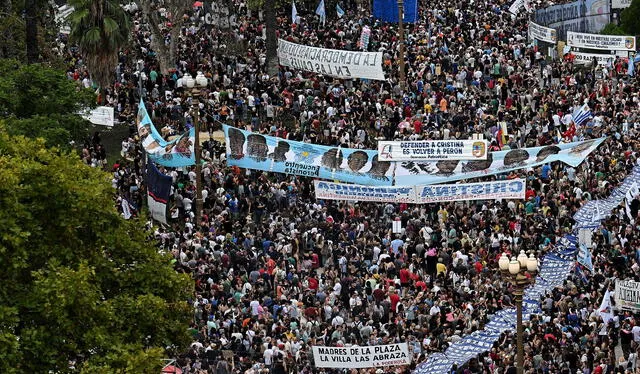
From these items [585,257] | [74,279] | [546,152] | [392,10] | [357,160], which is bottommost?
[585,257]

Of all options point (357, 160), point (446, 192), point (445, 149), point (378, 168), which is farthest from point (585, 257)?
point (357, 160)

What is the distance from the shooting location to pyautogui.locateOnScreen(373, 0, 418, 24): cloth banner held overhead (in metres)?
65.4

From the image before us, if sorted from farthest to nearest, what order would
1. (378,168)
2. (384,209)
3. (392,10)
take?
(392,10), (378,168), (384,209)

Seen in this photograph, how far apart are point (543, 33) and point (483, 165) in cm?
1311

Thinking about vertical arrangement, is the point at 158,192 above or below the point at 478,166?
below

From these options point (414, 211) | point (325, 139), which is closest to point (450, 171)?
point (414, 211)

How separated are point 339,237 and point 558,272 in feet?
22.9

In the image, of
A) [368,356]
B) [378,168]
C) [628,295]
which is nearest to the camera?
[368,356]

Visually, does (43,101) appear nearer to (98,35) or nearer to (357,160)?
(98,35)

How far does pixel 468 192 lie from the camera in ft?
162

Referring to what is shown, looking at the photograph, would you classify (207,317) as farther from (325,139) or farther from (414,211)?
(325,139)

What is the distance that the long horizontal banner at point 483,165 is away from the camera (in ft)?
166

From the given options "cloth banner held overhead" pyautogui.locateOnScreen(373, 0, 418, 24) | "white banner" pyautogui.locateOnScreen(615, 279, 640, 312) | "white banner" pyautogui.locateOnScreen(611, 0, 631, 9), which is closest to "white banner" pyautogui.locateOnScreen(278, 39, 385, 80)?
"cloth banner held overhead" pyautogui.locateOnScreen(373, 0, 418, 24)

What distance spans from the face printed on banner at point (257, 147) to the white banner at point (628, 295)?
45.3 ft
